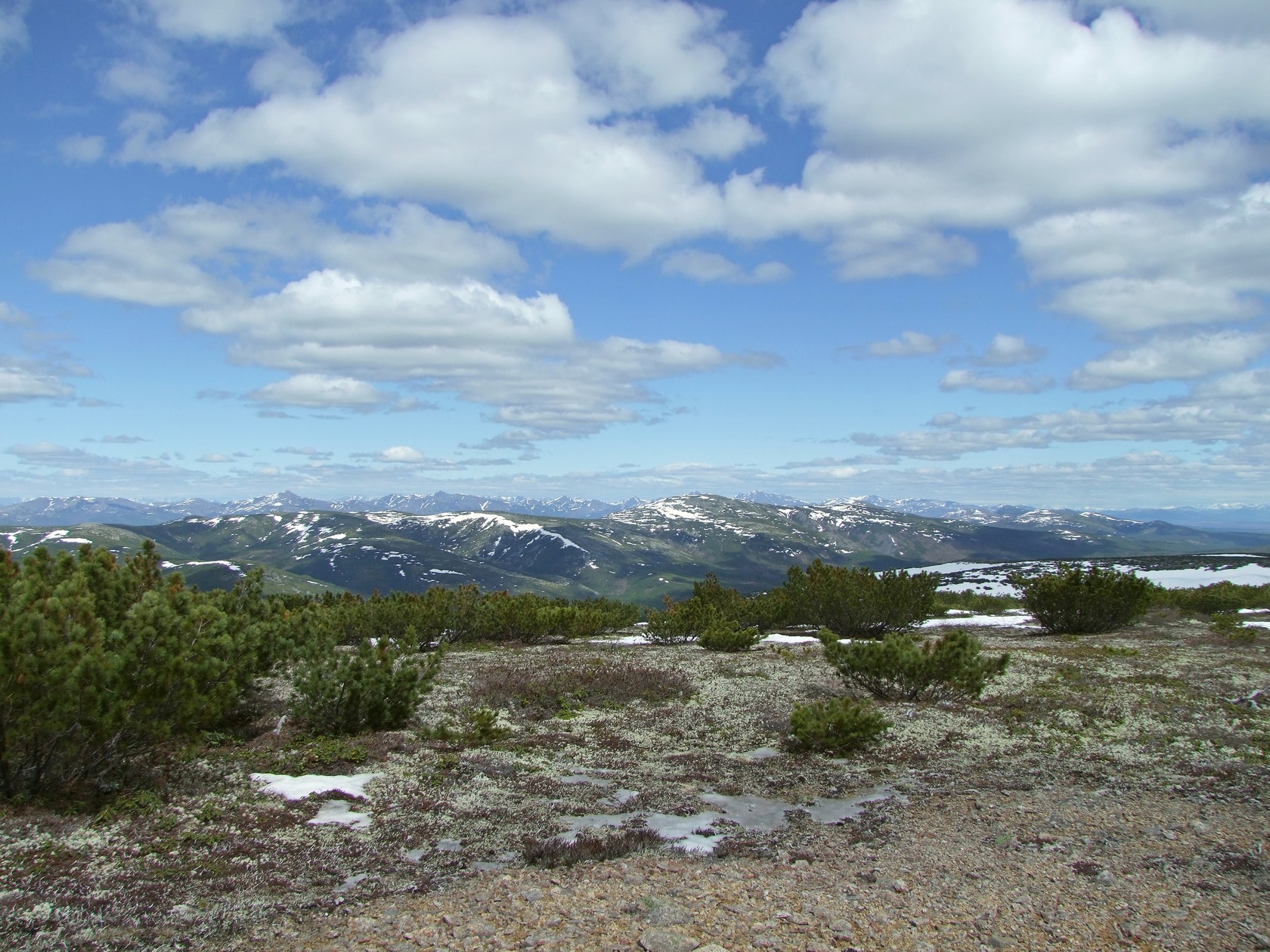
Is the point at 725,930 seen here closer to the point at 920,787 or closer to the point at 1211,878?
the point at 1211,878

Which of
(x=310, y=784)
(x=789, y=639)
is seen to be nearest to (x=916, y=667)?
(x=310, y=784)

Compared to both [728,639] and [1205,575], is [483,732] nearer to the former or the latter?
[728,639]

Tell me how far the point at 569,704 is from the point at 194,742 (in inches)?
455

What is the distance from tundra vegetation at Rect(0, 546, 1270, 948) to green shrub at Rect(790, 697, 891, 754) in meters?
0.06

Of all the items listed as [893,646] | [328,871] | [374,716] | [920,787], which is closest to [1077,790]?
[920,787]

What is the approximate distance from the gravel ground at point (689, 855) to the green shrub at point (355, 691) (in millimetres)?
866

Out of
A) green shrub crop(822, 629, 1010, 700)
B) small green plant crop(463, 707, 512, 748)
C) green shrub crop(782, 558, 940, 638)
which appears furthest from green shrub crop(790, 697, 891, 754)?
green shrub crop(782, 558, 940, 638)

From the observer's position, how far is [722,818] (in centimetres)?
1280

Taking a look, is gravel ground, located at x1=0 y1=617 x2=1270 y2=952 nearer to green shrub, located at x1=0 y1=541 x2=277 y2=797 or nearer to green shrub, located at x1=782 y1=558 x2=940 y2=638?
green shrub, located at x1=0 y1=541 x2=277 y2=797

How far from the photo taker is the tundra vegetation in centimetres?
1048

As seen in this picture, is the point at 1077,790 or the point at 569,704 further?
the point at 569,704

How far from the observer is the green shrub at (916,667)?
22719 millimetres

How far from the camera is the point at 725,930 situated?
8195 millimetres

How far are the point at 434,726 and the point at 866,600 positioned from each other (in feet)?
105
